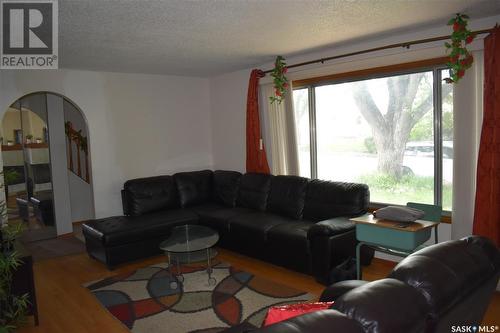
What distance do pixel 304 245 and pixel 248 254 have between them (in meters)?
0.92

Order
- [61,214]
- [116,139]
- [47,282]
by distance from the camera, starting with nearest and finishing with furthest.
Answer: [47,282] < [116,139] < [61,214]

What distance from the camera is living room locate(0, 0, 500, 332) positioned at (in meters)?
2.97

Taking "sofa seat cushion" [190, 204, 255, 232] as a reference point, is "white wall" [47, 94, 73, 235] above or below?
above

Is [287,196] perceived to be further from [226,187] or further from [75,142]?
[75,142]

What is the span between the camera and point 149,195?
16.2 ft

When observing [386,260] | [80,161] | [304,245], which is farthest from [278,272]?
[80,161]

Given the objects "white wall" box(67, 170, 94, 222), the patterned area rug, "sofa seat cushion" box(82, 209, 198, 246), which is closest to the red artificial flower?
the patterned area rug

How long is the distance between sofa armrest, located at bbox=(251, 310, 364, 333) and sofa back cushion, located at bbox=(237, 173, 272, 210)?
360 centimetres

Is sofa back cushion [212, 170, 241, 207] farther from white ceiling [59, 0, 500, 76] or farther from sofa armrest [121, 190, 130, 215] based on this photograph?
white ceiling [59, 0, 500, 76]

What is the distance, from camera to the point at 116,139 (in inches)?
204

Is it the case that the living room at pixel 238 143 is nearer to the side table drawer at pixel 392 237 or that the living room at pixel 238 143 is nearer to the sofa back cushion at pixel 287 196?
the sofa back cushion at pixel 287 196

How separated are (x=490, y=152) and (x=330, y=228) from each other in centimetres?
149

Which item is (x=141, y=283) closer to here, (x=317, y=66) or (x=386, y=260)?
(x=386, y=260)

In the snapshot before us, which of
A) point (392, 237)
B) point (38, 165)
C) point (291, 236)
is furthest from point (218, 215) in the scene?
point (38, 165)
